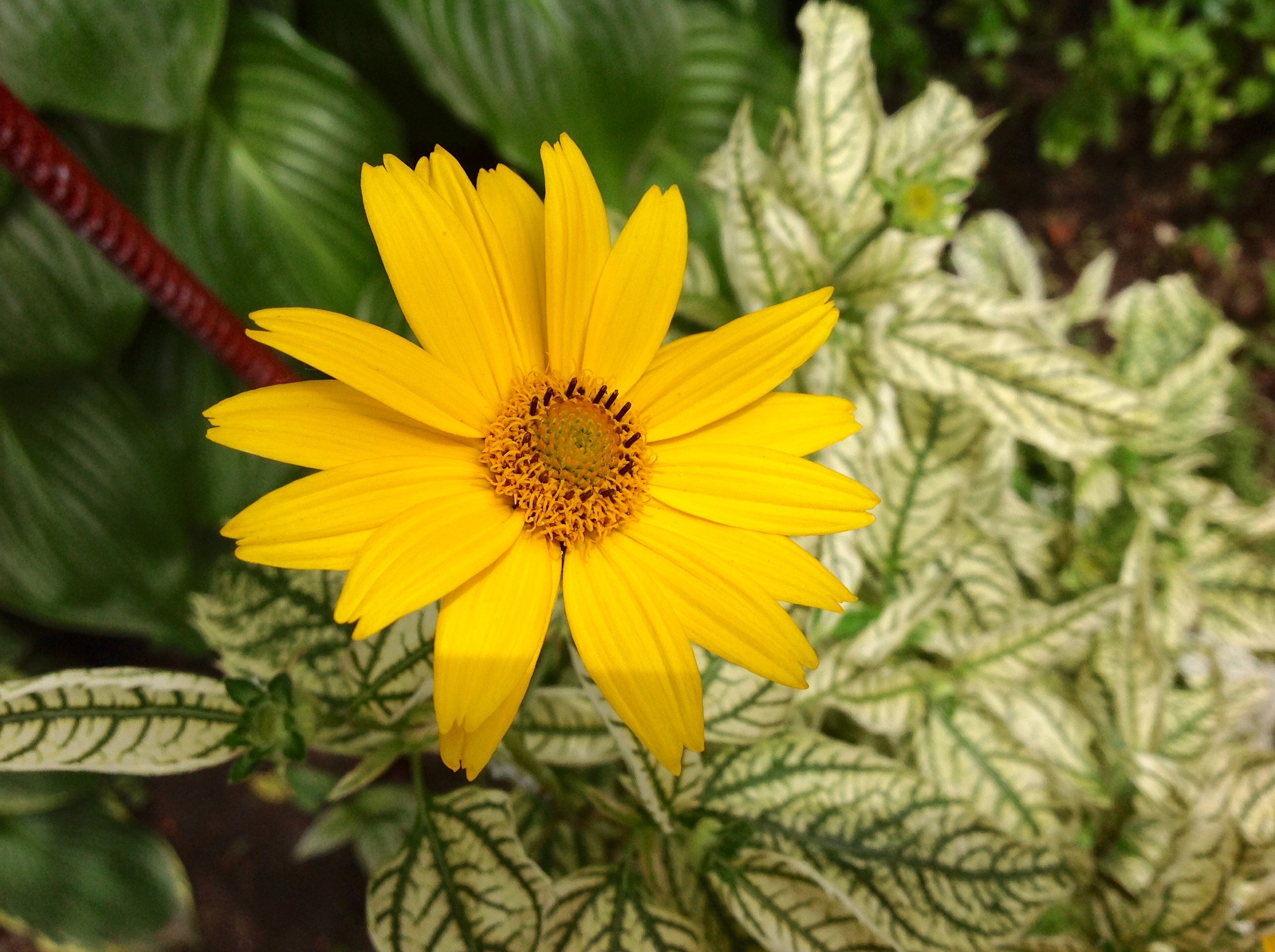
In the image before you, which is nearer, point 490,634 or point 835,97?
point 490,634

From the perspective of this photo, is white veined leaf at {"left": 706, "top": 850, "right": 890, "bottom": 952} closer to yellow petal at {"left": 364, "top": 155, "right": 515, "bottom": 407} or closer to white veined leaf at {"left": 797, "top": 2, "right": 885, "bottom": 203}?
yellow petal at {"left": 364, "top": 155, "right": 515, "bottom": 407}

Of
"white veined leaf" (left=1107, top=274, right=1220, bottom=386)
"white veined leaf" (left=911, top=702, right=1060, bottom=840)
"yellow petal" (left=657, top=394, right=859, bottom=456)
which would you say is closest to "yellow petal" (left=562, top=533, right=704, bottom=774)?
"yellow petal" (left=657, top=394, right=859, bottom=456)

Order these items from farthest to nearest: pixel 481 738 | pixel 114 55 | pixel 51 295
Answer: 1. pixel 51 295
2. pixel 114 55
3. pixel 481 738

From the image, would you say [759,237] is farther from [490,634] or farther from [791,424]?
[490,634]

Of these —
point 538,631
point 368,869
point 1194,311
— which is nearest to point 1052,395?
point 538,631

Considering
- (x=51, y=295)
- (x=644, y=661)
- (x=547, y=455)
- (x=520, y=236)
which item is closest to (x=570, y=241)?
(x=520, y=236)

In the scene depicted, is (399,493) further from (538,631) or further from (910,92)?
(910,92)

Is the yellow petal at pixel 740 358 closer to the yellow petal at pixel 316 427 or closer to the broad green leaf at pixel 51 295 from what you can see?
the yellow petal at pixel 316 427
